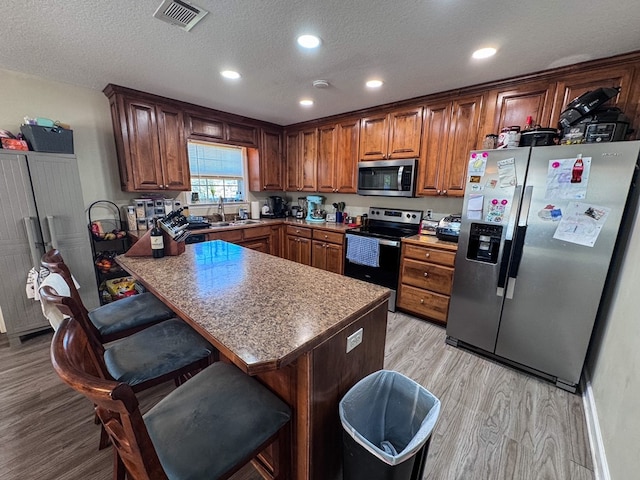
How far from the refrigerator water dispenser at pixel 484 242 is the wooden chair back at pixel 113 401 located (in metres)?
2.38

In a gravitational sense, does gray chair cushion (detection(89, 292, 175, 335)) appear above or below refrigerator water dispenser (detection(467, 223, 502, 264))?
below

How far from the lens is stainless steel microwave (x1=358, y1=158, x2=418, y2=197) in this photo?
298cm

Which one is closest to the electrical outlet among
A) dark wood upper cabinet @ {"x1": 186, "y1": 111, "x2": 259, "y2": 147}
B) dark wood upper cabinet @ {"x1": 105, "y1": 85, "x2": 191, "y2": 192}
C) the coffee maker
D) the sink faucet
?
dark wood upper cabinet @ {"x1": 105, "y1": 85, "x2": 191, "y2": 192}

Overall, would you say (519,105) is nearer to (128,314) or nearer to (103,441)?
(128,314)

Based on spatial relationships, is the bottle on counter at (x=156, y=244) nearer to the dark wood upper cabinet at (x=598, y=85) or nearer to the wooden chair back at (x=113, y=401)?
the wooden chair back at (x=113, y=401)

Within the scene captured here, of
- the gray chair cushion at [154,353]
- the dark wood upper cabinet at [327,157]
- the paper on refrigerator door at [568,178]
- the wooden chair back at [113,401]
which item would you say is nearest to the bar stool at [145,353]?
the gray chair cushion at [154,353]

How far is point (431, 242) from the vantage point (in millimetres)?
2660

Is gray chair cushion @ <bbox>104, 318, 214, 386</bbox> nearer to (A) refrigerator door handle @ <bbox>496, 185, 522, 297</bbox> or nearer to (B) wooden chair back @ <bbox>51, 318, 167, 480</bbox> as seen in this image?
(B) wooden chair back @ <bbox>51, 318, 167, 480</bbox>

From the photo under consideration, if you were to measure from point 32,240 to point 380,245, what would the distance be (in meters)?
3.27

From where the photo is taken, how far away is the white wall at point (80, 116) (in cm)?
240

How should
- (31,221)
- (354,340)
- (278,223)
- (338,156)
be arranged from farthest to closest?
1. (278,223)
2. (338,156)
3. (31,221)
4. (354,340)

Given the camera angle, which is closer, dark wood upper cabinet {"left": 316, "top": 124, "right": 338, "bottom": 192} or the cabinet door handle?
the cabinet door handle

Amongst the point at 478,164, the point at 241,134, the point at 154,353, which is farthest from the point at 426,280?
the point at 241,134

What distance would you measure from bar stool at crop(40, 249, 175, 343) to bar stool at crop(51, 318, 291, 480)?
25.8 inches
